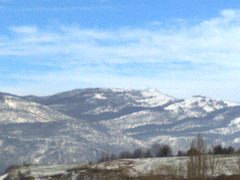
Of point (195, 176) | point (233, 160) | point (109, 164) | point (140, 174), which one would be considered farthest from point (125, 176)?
point (195, 176)

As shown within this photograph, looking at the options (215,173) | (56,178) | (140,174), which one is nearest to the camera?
(215,173)

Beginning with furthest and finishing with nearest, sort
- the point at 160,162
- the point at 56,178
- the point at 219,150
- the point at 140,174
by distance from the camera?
the point at 219,150 < the point at 56,178 < the point at 160,162 < the point at 140,174

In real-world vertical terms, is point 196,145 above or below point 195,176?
above

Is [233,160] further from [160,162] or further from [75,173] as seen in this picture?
[75,173]

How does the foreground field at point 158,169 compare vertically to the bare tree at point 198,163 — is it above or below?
below

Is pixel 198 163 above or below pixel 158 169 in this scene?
above

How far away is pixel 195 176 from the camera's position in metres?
90.8

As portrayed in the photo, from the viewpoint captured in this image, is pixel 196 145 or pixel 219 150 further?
pixel 219 150

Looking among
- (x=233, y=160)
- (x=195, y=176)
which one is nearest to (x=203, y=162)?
(x=195, y=176)

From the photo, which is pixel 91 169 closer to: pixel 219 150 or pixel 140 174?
pixel 140 174

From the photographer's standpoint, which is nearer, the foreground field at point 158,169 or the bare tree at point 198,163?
the bare tree at point 198,163

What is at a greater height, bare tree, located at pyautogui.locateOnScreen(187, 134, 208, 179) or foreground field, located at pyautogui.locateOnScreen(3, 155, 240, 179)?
bare tree, located at pyautogui.locateOnScreen(187, 134, 208, 179)

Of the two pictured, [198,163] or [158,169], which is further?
[158,169]

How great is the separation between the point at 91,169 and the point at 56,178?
1146cm
